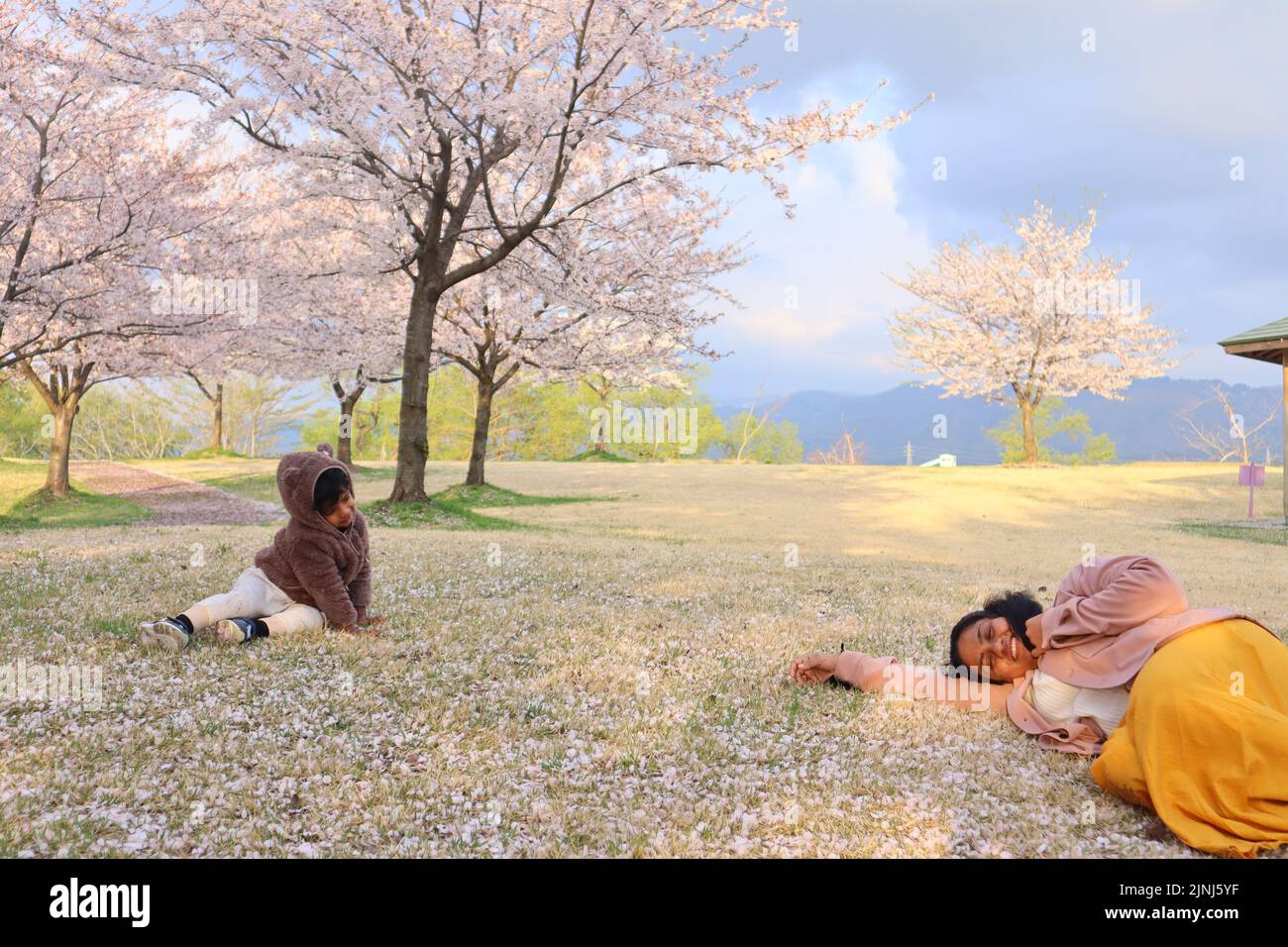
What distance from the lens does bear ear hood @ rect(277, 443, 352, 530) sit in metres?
6.64

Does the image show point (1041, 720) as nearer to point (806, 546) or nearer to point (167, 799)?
point (167, 799)

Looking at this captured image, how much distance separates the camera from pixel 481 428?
95.7 feet

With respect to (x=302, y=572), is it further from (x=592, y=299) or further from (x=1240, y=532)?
(x=1240, y=532)

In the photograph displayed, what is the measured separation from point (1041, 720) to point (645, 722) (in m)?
2.42

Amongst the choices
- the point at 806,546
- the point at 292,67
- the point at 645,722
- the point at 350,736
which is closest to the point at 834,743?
the point at 645,722

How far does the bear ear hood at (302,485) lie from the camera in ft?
21.8

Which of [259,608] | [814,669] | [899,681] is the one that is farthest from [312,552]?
[899,681]

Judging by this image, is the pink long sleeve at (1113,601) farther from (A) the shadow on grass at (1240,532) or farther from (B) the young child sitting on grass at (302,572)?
(A) the shadow on grass at (1240,532)

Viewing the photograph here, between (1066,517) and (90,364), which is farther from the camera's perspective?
(1066,517)

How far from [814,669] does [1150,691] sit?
8.51 feet

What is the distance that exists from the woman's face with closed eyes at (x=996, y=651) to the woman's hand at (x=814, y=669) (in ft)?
3.30

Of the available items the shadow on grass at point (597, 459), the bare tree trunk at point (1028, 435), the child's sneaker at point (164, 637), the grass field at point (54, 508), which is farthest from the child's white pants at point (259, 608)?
the bare tree trunk at point (1028, 435)

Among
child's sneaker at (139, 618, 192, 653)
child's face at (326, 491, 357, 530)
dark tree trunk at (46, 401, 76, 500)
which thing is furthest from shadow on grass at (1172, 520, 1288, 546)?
→ dark tree trunk at (46, 401, 76, 500)
